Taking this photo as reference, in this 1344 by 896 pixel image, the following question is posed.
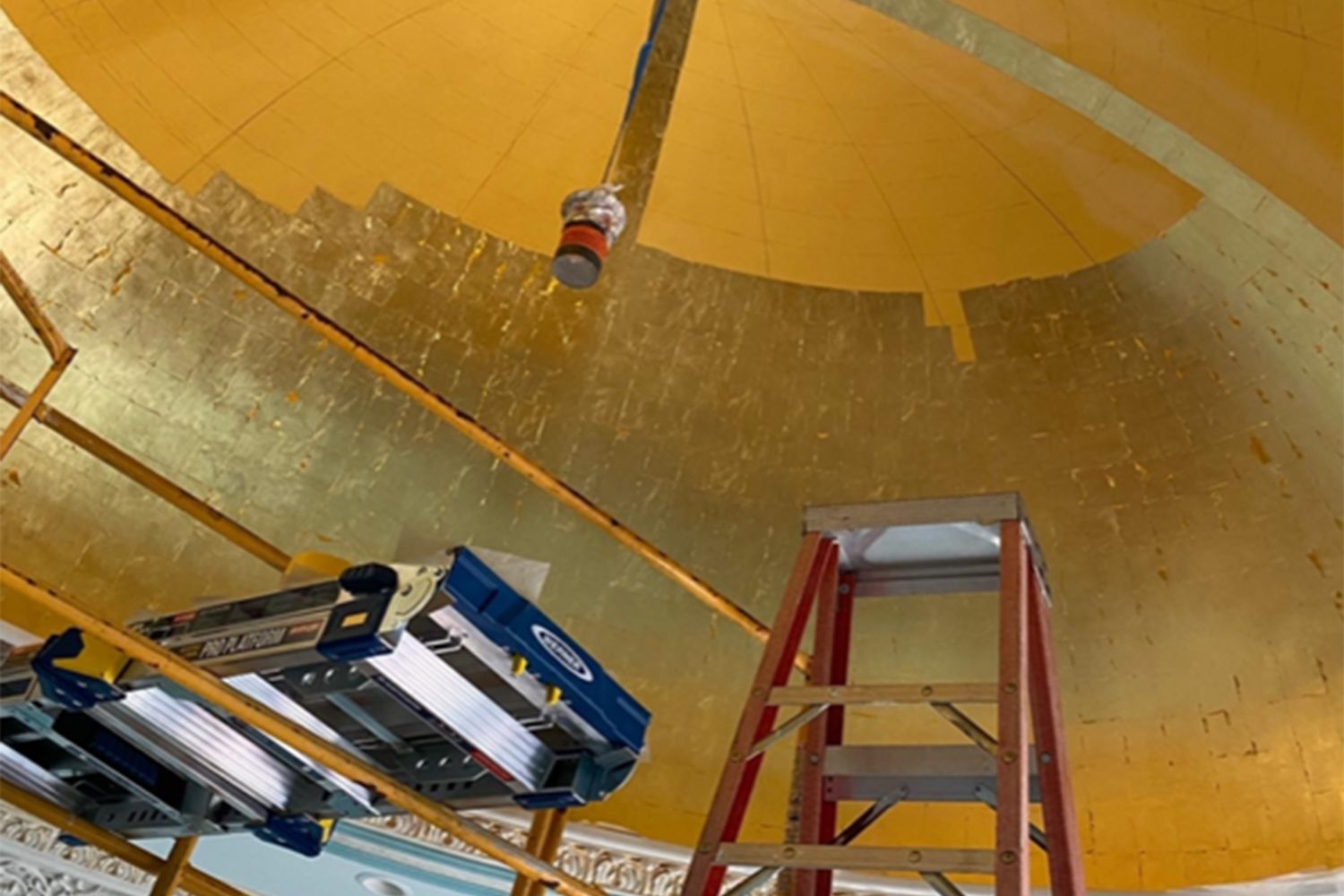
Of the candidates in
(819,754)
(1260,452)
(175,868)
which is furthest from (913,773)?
(1260,452)

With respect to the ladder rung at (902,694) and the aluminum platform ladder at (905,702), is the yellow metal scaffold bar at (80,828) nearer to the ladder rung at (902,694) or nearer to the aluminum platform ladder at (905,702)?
the aluminum platform ladder at (905,702)

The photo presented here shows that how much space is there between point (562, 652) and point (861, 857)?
0.70 m

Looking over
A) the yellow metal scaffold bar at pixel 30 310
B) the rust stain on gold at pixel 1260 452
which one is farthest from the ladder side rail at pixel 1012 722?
the rust stain on gold at pixel 1260 452

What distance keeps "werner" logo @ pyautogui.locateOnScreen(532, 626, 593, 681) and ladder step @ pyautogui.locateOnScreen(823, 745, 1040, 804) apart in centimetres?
58

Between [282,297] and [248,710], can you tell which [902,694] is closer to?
[248,710]

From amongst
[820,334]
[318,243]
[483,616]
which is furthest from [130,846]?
[820,334]

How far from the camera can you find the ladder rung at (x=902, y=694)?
2551 mm

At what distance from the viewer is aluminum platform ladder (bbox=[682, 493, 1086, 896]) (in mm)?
2389

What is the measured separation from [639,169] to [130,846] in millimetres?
4989

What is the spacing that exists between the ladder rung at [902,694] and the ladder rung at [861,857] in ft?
1.01

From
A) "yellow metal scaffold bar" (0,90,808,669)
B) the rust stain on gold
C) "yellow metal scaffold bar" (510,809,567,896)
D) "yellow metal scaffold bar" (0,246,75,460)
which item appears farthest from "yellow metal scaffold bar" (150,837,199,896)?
the rust stain on gold

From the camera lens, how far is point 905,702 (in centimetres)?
255

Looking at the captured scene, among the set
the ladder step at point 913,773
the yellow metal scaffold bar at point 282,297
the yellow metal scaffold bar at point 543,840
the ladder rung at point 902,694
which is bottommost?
the yellow metal scaffold bar at point 543,840

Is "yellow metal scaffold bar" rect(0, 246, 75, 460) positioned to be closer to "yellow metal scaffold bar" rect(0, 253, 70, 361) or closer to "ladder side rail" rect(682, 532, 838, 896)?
"yellow metal scaffold bar" rect(0, 253, 70, 361)
